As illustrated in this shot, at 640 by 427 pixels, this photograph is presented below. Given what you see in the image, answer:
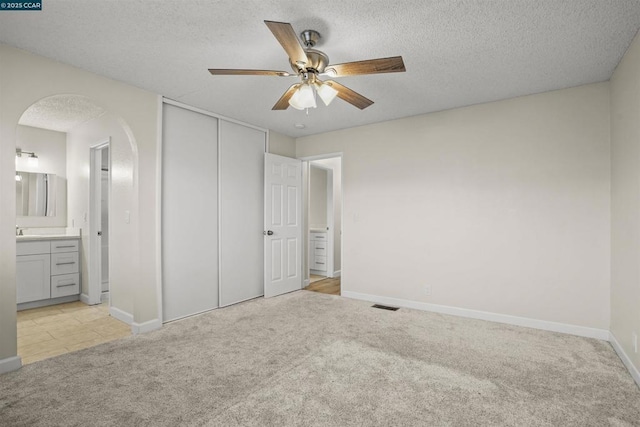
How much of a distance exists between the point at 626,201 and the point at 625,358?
1.21 metres

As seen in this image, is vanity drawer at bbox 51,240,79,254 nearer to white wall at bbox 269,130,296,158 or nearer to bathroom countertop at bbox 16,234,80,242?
bathroom countertop at bbox 16,234,80,242

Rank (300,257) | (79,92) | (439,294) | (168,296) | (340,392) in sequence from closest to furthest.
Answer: (340,392) → (79,92) → (168,296) → (439,294) → (300,257)

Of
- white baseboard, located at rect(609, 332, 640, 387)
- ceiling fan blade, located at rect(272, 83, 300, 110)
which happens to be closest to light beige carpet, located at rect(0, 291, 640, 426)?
white baseboard, located at rect(609, 332, 640, 387)

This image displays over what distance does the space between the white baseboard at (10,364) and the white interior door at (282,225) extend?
2.54m

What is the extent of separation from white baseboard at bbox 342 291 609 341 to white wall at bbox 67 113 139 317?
A: 282 cm

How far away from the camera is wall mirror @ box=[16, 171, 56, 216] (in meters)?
4.36

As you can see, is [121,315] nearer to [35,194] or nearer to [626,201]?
[35,194]

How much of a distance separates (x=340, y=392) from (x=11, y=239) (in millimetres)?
2643

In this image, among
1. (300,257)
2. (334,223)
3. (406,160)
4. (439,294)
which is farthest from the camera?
(334,223)

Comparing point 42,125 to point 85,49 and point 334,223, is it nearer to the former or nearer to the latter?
point 85,49

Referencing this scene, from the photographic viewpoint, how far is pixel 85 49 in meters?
2.46

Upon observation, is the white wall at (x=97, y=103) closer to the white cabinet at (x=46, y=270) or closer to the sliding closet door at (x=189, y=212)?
the sliding closet door at (x=189, y=212)

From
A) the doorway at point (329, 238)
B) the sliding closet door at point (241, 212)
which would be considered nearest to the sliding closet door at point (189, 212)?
the sliding closet door at point (241, 212)

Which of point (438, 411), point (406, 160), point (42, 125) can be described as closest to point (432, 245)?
point (406, 160)
